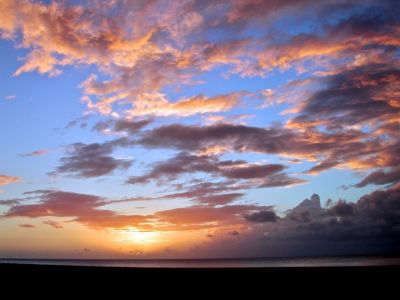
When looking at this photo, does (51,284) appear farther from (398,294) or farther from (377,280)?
(377,280)

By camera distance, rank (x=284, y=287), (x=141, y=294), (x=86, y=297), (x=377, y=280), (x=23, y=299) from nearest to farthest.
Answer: (x=23, y=299) < (x=86, y=297) < (x=141, y=294) < (x=284, y=287) < (x=377, y=280)

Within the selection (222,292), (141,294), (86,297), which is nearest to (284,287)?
(222,292)

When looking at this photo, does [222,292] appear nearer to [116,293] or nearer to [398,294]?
[116,293]

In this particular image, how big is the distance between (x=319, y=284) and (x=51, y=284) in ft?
43.2

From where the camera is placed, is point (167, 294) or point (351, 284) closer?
A: point (167, 294)

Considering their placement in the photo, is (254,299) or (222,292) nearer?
(254,299)

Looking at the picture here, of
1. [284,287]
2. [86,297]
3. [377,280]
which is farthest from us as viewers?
[377,280]

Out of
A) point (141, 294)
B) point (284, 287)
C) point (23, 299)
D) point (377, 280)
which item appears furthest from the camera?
point (377, 280)

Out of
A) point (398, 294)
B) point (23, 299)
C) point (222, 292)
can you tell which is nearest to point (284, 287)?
point (222, 292)

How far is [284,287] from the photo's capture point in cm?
1532

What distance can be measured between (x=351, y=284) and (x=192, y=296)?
26.4ft

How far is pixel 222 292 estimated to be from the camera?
46.8 feet

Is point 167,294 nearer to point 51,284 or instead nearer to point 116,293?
point 116,293

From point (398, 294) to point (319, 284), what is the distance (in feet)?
12.9
